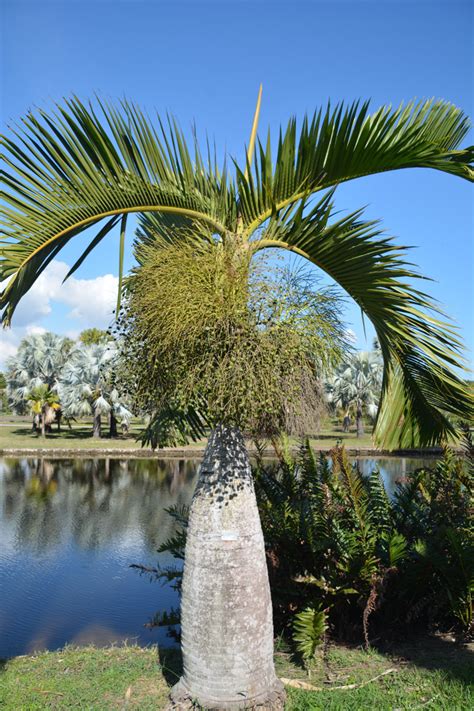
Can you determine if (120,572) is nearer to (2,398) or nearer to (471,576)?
(471,576)

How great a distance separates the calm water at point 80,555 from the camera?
10.1 m

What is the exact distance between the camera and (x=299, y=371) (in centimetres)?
450

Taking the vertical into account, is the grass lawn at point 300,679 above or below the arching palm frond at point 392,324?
below

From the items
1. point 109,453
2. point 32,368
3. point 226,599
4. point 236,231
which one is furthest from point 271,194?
point 32,368

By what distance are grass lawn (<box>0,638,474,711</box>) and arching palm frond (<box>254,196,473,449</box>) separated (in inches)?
86.9

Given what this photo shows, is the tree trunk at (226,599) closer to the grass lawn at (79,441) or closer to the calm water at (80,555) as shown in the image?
the calm water at (80,555)

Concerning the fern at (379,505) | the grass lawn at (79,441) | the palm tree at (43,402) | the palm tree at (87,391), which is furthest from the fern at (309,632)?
the palm tree at (43,402)

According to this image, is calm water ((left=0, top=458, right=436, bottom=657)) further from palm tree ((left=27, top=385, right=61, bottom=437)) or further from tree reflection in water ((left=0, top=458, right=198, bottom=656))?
palm tree ((left=27, top=385, right=61, bottom=437))

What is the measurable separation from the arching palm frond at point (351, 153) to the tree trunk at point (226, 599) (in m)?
2.05

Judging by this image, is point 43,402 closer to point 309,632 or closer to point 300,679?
point 309,632

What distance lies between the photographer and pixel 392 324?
16.2 ft

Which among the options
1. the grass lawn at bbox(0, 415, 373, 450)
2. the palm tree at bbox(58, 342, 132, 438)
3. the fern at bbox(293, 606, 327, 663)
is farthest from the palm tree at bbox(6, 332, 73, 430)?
the fern at bbox(293, 606, 327, 663)

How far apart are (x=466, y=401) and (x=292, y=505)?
3.65 m

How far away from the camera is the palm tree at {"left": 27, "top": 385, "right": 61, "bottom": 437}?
39500mm
